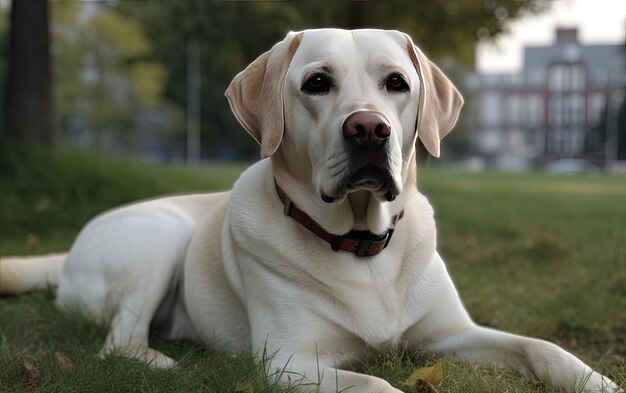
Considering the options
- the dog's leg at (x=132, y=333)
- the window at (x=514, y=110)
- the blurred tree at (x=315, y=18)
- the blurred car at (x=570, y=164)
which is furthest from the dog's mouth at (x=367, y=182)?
the window at (x=514, y=110)

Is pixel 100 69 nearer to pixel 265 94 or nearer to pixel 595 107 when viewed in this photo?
pixel 265 94

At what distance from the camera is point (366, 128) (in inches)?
93.5

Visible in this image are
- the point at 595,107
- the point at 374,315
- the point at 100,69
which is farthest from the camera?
the point at 595,107

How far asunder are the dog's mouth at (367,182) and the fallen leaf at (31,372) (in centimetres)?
125

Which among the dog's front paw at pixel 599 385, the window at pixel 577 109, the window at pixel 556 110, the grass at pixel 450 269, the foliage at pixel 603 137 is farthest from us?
the window at pixel 556 110

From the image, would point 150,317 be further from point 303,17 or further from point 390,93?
point 303,17

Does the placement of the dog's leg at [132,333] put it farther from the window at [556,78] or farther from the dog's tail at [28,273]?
the window at [556,78]

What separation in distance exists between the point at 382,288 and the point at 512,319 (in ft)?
5.56

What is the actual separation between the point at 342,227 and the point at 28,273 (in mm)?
2446

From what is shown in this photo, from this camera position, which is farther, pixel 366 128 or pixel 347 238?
pixel 347 238

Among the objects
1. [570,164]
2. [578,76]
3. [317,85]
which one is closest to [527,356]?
[317,85]

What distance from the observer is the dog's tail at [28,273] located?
4.36 m

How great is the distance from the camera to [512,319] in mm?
4227

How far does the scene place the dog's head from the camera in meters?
2.45
